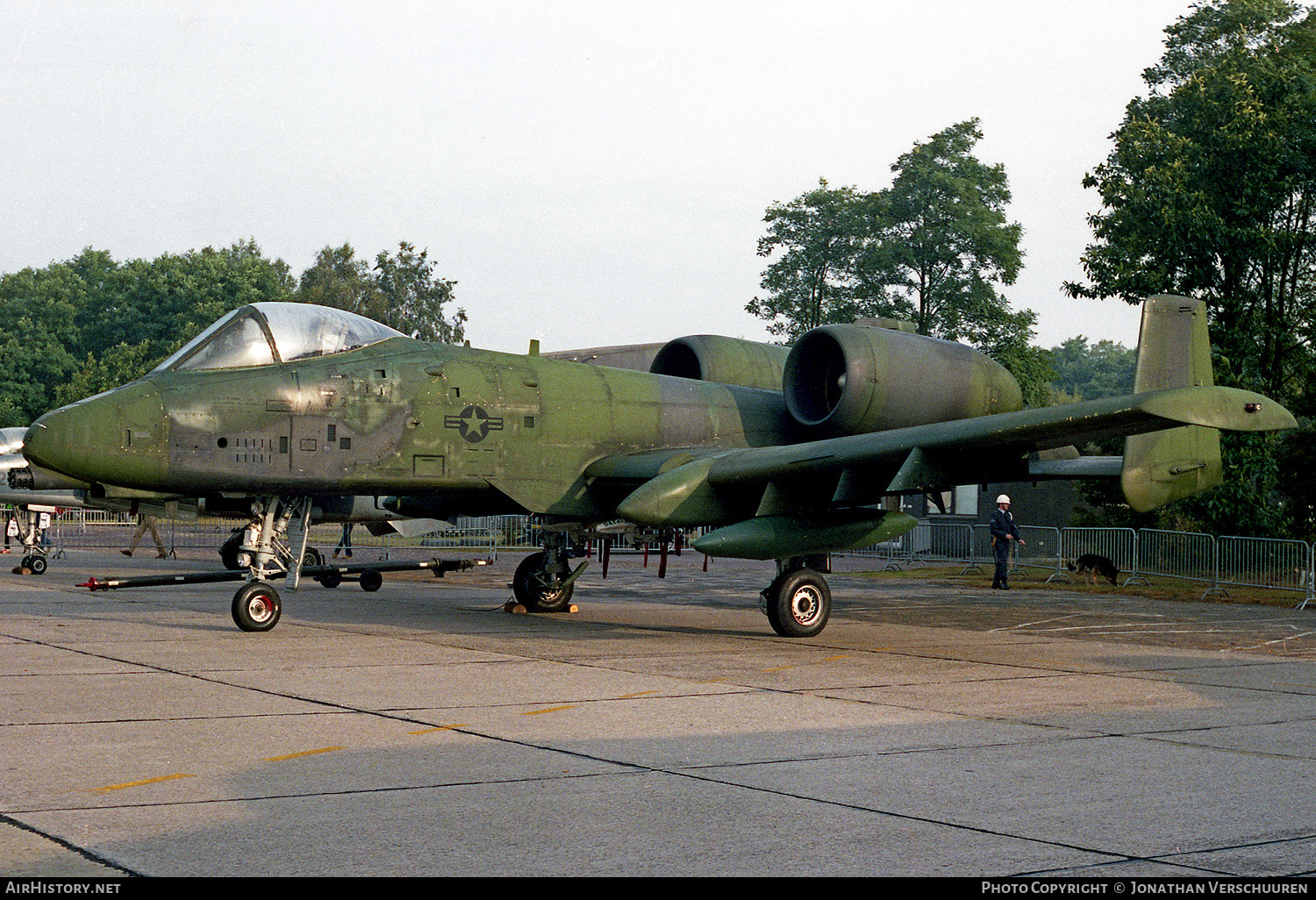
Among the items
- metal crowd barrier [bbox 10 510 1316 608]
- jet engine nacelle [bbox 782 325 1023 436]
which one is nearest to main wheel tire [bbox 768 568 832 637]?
jet engine nacelle [bbox 782 325 1023 436]

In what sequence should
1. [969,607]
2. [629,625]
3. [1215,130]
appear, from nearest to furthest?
[629,625], [969,607], [1215,130]

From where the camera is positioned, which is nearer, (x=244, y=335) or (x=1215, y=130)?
(x=244, y=335)

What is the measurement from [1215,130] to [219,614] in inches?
963

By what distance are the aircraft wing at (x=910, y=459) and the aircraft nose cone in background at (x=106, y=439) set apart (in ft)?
15.6

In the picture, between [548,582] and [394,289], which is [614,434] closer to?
[548,582]

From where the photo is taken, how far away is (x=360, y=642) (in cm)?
1245

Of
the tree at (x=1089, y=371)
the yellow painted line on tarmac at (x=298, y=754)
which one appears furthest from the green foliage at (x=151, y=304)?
the tree at (x=1089, y=371)

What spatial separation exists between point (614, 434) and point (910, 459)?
402 centimetres

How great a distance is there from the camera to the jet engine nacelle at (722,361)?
17.0 meters

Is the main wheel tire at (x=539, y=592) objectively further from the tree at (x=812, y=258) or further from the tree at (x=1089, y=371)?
the tree at (x=1089, y=371)

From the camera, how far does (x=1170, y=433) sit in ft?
43.5

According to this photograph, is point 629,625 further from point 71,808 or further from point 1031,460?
point 71,808
